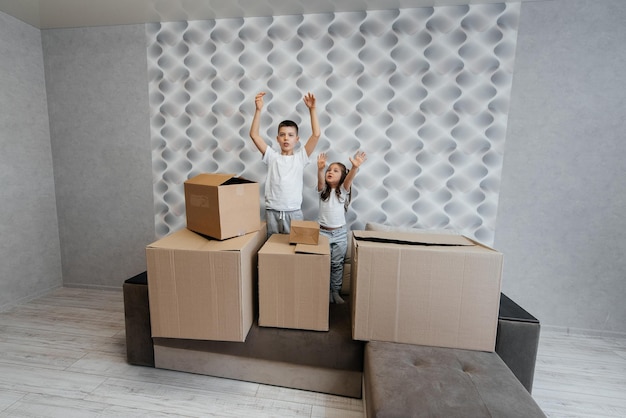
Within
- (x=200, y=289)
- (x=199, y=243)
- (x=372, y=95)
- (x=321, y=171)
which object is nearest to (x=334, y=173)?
(x=321, y=171)

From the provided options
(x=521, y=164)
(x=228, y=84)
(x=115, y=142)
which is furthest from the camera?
(x=115, y=142)

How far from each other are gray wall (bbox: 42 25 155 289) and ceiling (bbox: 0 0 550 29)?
0.51 feet

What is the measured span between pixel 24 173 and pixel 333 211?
246 cm

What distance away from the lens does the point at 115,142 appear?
240 centimetres

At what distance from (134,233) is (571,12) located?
351 cm

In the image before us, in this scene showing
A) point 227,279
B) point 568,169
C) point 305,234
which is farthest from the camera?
point 568,169

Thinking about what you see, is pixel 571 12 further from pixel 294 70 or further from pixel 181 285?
pixel 181 285

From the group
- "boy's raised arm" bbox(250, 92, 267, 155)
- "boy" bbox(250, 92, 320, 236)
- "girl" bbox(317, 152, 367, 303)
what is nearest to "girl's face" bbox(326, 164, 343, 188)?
"girl" bbox(317, 152, 367, 303)

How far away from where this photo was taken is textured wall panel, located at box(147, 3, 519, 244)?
6.54 ft

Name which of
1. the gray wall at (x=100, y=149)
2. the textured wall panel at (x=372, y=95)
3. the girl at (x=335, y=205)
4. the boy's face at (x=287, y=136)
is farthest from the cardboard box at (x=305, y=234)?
the gray wall at (x=100, y=149)

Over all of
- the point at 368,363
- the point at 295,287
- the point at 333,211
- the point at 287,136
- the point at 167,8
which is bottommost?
the point at 368,363

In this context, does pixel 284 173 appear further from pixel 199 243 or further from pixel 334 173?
pixel 199 243

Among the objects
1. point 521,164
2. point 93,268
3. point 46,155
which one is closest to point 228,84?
point 46,155

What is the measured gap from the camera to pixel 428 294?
4.14 ft
